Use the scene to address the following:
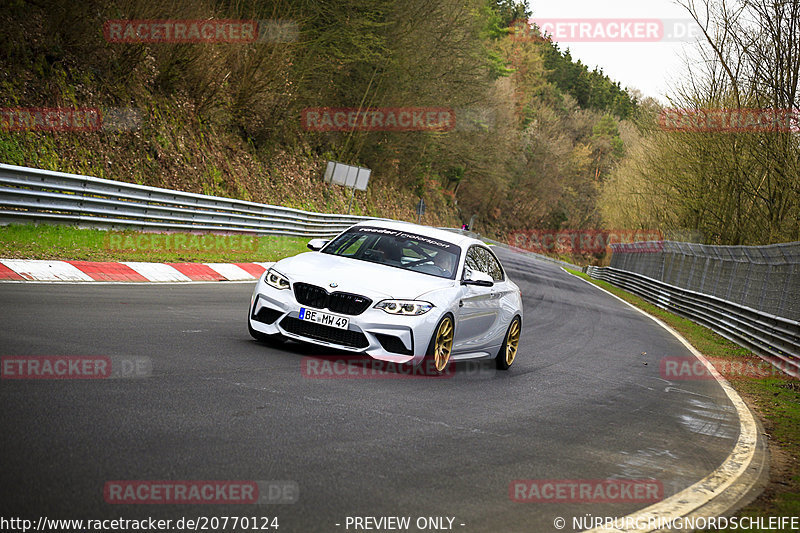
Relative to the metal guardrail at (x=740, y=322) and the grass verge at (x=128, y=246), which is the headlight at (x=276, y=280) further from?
the metal guardrail at (x=740, y=322)

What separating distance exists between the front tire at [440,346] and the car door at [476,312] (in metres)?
0.17

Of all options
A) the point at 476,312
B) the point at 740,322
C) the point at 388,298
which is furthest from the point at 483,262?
the point at 740,322

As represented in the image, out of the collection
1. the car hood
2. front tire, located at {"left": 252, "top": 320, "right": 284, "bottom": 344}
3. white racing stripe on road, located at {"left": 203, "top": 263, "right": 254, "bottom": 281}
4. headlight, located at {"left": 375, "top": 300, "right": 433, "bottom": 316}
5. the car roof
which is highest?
the car roof

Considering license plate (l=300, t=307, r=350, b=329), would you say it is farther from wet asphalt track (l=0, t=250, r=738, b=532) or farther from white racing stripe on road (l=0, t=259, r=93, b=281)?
white racing stripe on road (l=0, t=259, r=93, b=281)

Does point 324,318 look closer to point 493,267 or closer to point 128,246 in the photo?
point 493,267

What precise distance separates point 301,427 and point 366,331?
2351 mm

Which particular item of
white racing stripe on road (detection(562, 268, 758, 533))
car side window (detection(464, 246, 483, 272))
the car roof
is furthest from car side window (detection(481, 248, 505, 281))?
white racing stripe on road (detection(562, 268, 758, 533))

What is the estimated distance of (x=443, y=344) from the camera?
28.8ft

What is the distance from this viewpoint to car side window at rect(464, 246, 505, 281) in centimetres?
999

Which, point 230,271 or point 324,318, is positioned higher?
point 324,318

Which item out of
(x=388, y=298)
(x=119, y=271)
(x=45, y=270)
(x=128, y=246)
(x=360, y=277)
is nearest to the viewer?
(x=388, y=298)

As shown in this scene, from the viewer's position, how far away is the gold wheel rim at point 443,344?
8.58 metres

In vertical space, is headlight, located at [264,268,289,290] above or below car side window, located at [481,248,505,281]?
below

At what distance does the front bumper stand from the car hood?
8.9 inches
